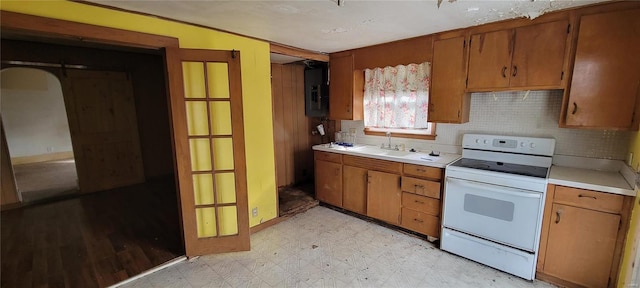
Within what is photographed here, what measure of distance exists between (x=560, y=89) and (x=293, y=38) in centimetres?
246

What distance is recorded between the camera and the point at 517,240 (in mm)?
2125

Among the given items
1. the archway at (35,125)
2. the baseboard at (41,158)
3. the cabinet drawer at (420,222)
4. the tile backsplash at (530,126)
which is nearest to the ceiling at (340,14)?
the tile backsplash at (530,126)

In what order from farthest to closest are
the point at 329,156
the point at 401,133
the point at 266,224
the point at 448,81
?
1. the point at 329,156
2. the point at 401,133
3. the point at 266,224
4. the point at 448,81

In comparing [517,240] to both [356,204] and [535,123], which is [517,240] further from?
[356,204]

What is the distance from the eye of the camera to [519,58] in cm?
222

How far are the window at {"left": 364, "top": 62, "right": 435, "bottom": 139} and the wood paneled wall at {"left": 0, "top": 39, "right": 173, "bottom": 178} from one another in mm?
3105

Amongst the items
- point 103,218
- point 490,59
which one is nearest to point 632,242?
point 490,59

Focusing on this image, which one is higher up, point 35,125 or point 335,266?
point 35,125

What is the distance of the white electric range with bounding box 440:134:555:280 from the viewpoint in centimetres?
206

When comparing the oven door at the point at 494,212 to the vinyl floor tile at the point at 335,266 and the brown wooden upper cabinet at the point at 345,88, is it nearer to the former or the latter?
the vinyl floor tile at the point at 335,266

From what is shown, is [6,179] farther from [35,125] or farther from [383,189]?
[383,189]

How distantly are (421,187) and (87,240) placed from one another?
3582mm

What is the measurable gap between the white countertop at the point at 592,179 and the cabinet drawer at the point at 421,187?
87 cm

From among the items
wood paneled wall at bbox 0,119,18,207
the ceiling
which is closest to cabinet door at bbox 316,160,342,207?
the ceiling
